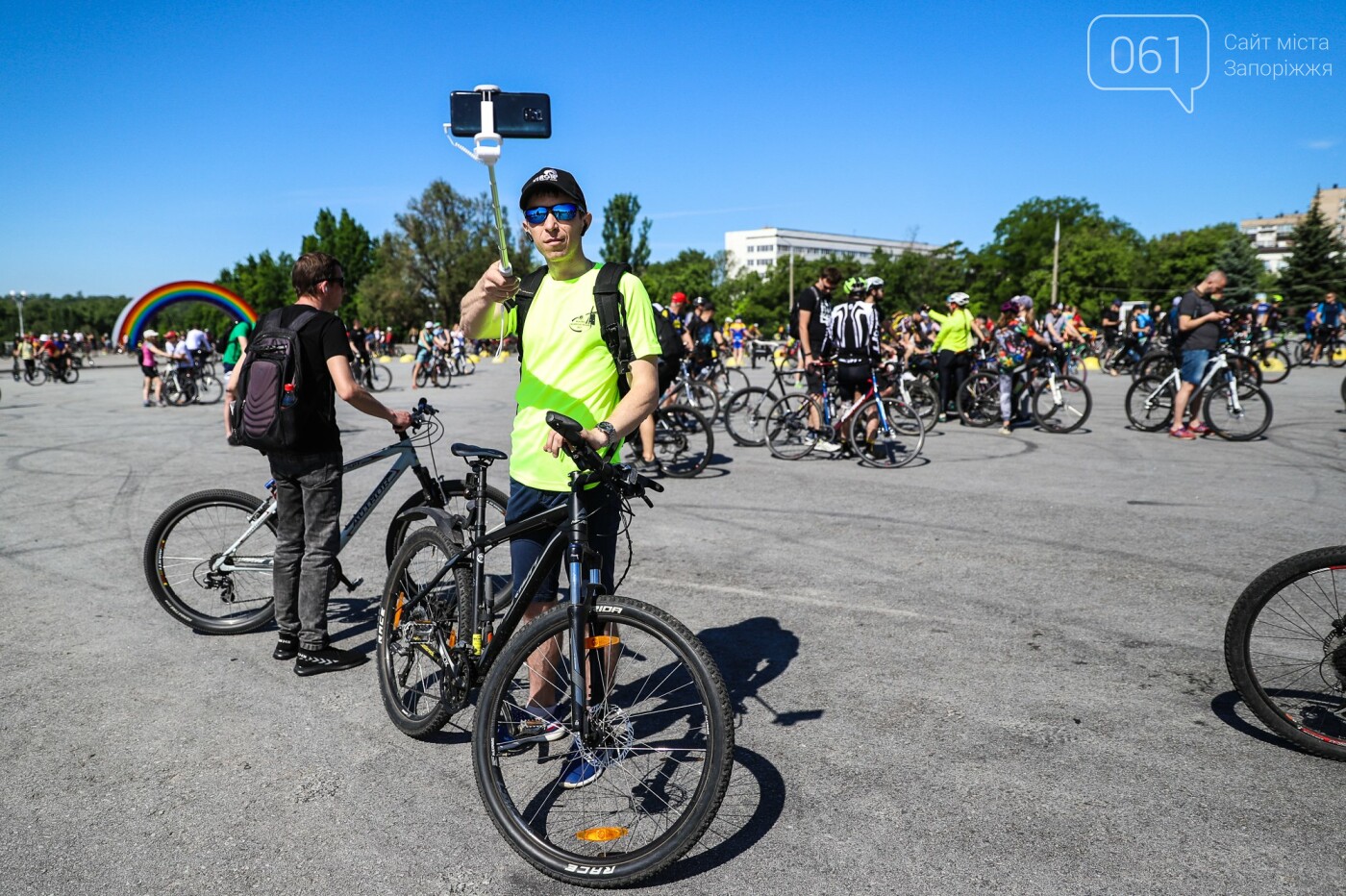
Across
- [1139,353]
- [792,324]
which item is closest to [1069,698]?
[792,324]

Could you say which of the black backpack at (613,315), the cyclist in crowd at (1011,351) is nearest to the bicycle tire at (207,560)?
the black backpack at (613,315)

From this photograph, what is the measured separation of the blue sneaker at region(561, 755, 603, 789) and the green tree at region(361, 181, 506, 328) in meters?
75.2

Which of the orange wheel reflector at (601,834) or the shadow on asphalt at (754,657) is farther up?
the shadow on asphalt at (754,657)

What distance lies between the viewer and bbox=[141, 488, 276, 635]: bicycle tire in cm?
464

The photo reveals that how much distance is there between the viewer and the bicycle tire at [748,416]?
460 inches

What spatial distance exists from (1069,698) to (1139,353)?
22.0 metres

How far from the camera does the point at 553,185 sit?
2889 millimetres

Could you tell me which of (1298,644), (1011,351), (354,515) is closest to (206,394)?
(1011,351)

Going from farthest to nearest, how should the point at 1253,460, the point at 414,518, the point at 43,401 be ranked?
the point at 43,401
the point at 1253,460
the point at 414,518

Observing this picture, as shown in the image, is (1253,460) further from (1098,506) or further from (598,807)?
(598,807)

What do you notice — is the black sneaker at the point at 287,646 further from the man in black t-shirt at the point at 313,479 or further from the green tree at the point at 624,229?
the green tree at the point at 624,229

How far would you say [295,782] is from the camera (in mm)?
3150

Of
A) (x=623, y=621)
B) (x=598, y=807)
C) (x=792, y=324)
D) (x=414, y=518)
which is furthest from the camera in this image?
(x=792, y=324)

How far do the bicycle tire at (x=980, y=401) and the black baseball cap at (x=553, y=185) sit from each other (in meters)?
11.4
